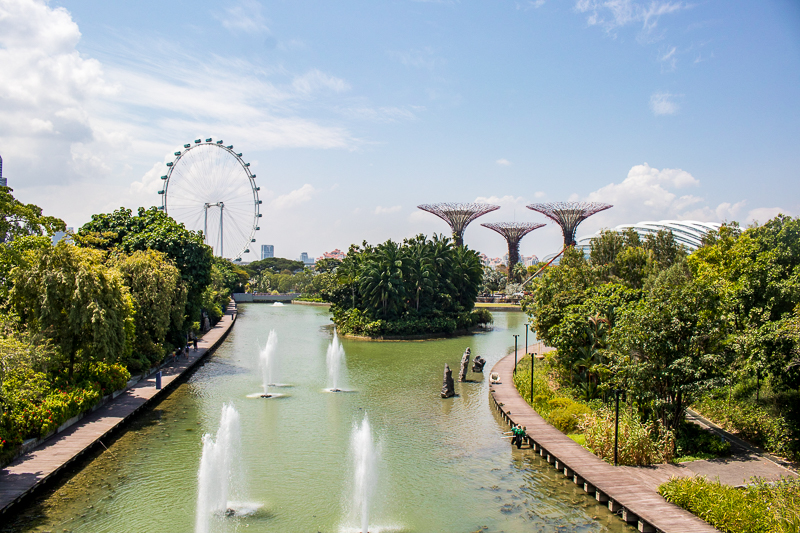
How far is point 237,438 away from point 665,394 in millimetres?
15019

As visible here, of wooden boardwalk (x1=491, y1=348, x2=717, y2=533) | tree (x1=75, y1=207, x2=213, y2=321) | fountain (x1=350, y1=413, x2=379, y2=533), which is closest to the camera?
wooden boardwalk (x1=491, y1=348, x2=717, y2=533)

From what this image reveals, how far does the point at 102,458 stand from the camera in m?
18.9

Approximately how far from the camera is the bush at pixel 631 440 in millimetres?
17797

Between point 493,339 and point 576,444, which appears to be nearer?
point 576,444

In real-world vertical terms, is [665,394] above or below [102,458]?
above

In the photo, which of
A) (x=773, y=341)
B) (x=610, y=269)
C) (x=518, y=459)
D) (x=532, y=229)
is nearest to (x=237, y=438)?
(x=518, y=459)

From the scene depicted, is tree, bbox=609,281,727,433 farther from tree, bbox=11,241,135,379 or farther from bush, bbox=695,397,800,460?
tree, bbox=11,241,135,379

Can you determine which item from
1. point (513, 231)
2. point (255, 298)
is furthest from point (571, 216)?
point (255, 298)

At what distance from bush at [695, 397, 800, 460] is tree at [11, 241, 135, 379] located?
79.4 ft

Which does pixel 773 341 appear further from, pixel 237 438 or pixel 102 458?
pixel 102 458

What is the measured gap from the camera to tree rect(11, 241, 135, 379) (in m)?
22.7

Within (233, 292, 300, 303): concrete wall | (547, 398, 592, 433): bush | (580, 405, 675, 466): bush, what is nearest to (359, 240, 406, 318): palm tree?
(547, 398, 592, 433): bush

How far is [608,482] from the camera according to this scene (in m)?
16.3

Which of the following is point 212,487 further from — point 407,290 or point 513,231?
point 513,231
